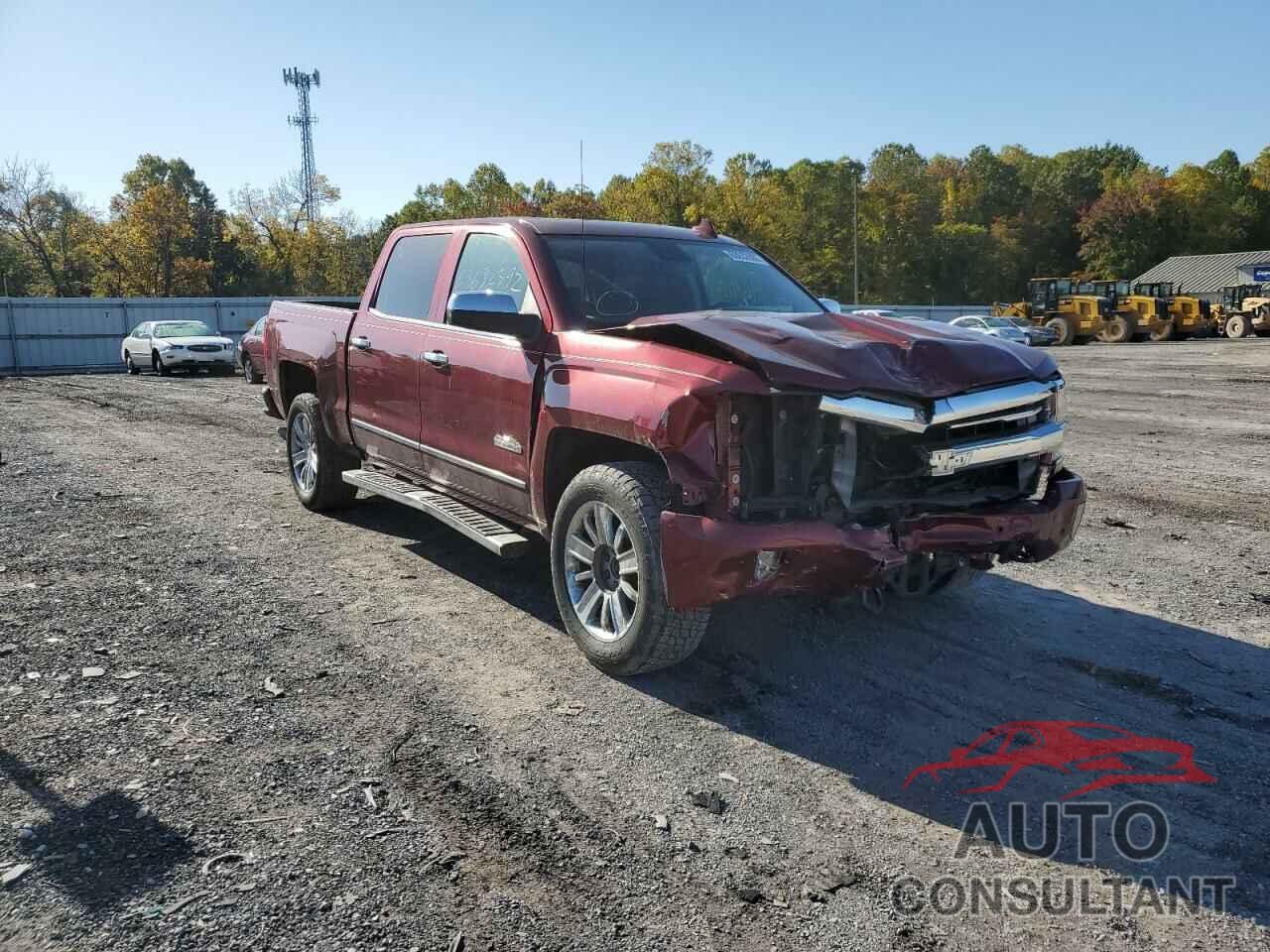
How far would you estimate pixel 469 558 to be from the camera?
604cm

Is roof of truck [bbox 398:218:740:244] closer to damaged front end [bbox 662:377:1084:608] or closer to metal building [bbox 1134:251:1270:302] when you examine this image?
damaged front end [bbox 662:377:1084:608]

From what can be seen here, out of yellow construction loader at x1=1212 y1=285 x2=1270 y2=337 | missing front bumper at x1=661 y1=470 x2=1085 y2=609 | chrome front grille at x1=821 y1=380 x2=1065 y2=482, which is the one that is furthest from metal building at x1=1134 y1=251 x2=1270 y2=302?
missing front bumper at x1=661 y1=470 x2=1085 y2=609

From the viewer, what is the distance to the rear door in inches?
221

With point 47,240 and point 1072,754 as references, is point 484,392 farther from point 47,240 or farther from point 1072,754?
point 47,240

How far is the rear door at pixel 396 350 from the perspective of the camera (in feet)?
18.4

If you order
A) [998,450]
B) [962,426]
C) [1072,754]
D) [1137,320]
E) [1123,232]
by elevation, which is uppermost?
[1123,232]

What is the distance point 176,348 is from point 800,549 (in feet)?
77.4

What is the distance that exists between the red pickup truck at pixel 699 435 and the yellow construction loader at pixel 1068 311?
38044 millimetres

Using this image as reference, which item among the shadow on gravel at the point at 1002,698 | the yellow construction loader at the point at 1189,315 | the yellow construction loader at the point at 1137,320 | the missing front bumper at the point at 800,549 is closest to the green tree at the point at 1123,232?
the yellow construction loader at the point at 1189,315

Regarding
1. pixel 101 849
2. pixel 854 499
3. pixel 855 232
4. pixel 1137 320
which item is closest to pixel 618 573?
pixel 854 499

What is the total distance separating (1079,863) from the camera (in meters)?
2.80

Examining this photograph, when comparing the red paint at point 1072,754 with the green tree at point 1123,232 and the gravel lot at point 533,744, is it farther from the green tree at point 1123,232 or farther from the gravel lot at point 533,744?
the green tree at point 1123,232

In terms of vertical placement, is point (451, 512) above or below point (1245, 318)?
below

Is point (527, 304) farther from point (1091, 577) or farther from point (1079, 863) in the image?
point (1091, 577)
